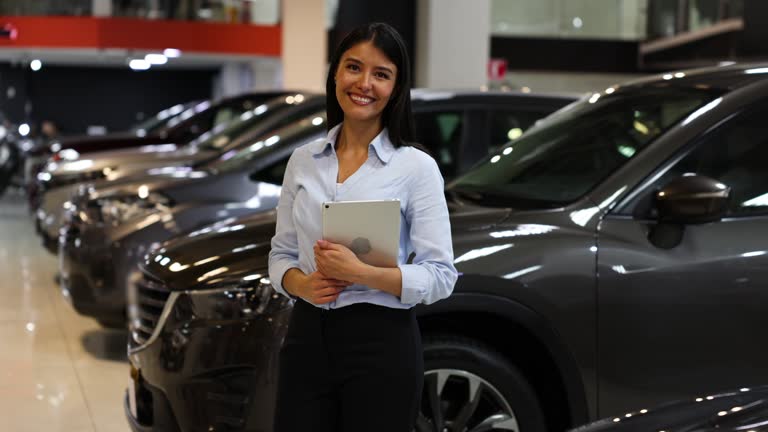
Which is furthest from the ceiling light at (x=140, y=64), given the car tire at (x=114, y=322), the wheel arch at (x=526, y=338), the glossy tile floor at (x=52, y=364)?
the wheel arch at (x=526, y=338)

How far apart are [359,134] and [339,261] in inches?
14.9

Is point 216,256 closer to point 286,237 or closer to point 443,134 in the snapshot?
point 286,237

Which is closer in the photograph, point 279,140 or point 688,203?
point 688,203

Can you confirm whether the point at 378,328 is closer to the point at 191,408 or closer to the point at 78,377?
the point at 191,408

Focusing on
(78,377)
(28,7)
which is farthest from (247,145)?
(28,7)

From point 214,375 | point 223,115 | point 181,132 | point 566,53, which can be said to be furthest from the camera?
point 566,53

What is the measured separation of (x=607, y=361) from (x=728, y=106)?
39.3 inches

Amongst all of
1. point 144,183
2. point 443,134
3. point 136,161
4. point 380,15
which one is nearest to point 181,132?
point 380,15

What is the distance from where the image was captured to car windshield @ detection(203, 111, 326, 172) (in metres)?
7.10

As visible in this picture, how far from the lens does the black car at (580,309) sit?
3.84 meters

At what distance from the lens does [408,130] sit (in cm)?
298

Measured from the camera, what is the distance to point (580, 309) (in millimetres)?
3879

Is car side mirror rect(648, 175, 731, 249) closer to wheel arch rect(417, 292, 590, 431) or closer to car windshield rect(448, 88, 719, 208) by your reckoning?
car windshield rect(448, 88, 719, 208)

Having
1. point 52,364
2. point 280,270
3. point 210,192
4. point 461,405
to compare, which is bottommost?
point 52,364
